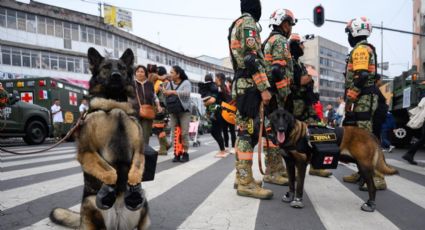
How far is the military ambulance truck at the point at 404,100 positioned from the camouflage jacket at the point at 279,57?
6.03 metres

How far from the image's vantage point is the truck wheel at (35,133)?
39.5ft

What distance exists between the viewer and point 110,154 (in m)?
2.19

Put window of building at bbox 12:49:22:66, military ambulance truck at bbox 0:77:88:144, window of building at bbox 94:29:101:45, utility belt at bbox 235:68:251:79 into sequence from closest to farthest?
utility belt at bbox 235:68:251:79 → military ambulance truck at bbox 0:77:88:144 → window of building at bbox 12:49:22:66 → window of building at bbox 94:29:101:45

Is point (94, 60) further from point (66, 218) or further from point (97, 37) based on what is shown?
point (97, 37)

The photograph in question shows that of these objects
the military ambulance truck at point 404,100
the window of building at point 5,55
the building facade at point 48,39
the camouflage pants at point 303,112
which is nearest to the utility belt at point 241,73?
the camouflage pants at point 303,112

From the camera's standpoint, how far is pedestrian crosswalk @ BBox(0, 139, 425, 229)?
2.88 m

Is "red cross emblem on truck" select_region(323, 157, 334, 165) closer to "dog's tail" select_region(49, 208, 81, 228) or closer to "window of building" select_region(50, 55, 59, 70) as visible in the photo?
"dog's tail" select_region(49, 208, 81, 228)

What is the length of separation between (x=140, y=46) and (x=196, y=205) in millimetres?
41156

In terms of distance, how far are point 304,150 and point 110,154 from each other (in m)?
2.16

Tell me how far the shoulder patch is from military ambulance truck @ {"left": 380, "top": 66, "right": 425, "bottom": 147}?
17.5ft

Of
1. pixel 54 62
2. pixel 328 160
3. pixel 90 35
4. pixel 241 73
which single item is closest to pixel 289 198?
pixel 328 160

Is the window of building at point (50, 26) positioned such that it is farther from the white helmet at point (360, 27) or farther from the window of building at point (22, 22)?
the white helmet at point (360, 27)

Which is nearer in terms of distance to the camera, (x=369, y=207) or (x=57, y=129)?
(x=369, y=207)

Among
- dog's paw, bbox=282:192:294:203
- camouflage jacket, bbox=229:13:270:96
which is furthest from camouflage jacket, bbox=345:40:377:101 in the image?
dog's paw, bbox=282:192:294:203
